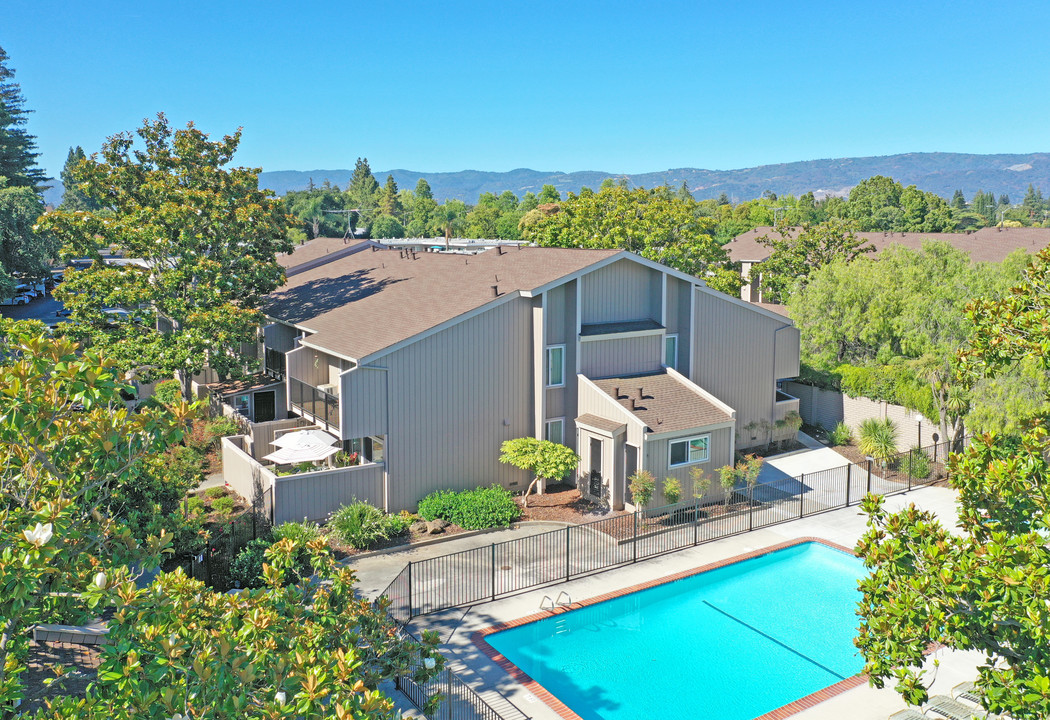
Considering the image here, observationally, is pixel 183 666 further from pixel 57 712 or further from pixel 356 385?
pixel 356 385

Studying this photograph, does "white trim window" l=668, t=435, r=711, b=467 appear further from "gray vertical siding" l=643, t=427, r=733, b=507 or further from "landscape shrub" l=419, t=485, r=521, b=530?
"landscape shrub" l=419, t=485, r=521, b=530

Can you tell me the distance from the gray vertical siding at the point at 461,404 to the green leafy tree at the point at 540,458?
2.74 feet

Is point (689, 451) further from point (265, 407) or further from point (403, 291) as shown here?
point (265, 407)

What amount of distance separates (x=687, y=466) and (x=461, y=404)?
695 centimetres

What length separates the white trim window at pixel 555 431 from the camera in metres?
25.7

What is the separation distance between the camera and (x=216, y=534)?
21.2m

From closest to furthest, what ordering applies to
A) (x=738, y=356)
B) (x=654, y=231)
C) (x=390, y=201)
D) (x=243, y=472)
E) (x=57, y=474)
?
(x=57, y=474) → (x=243, y=472) → (x=738, y=356) → (x=654, y=231) → (x=390, y=201)

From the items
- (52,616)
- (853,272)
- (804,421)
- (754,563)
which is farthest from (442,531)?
(853,272)

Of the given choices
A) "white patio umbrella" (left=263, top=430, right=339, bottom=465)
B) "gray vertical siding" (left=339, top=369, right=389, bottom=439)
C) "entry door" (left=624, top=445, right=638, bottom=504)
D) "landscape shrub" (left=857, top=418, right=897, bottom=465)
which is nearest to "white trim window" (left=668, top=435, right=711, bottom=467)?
"entry door" (left=624, top=445, right=638, bottom=504)

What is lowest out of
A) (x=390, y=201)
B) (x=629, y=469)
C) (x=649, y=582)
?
(x=649, y=582)

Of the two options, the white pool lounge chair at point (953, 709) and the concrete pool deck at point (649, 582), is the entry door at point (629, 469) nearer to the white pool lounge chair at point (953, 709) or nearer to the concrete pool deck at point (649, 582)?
the concrete pool deck at point (649, 582)

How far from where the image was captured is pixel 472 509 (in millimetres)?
22984

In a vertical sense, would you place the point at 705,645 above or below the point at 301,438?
below

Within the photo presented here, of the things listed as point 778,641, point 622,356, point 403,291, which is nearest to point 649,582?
point 778,641
